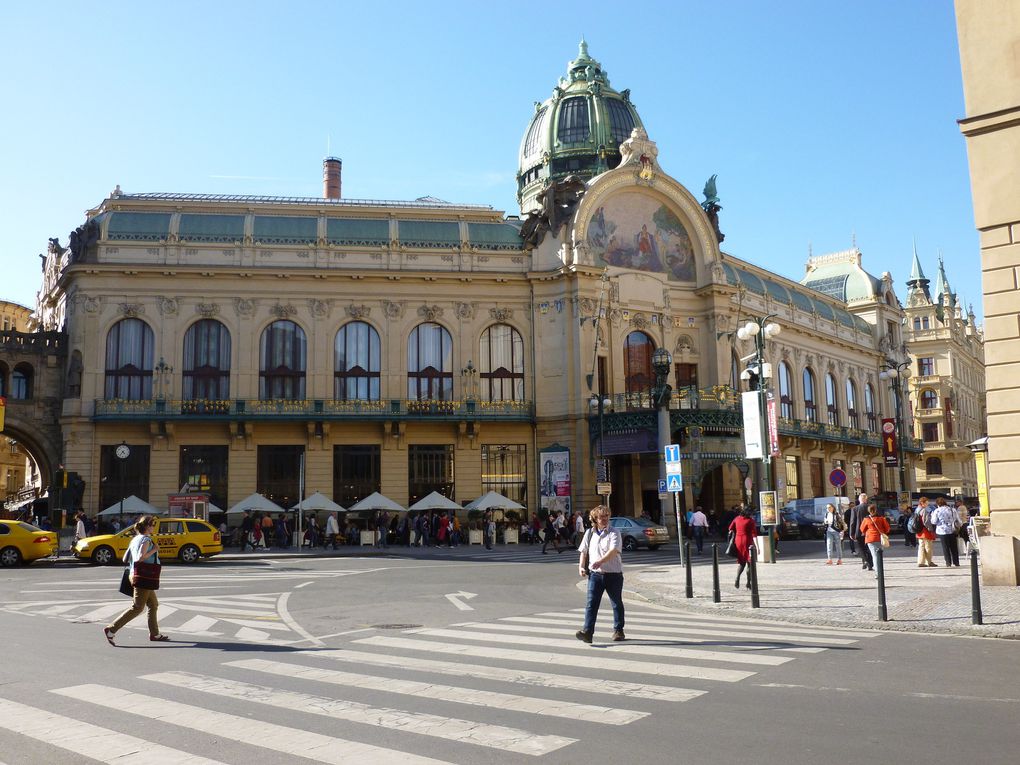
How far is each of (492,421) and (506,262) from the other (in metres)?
8.40

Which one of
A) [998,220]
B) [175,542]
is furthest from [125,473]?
Answer: [998,220]

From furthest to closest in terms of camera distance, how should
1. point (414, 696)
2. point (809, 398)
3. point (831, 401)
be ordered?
point (831, 401), point (809, 398), point (414, 696)

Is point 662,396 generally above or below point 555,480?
above

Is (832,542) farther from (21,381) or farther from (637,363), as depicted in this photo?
(21,381)

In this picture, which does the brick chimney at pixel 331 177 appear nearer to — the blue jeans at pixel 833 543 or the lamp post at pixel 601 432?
the lamp post at pixel 601 432

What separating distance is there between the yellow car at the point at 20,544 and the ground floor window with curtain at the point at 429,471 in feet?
61.4

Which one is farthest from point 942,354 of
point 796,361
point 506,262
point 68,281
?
point 68,281

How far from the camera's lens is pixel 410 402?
44781 millimetres

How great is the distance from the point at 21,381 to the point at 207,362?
965 centimetres

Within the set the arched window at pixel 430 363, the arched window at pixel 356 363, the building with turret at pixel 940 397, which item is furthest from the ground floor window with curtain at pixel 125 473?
the building with turret at pixel 940 397

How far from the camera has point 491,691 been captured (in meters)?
8.71

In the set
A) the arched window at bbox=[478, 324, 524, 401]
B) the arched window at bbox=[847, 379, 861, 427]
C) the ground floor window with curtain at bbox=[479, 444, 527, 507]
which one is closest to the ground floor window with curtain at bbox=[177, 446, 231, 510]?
the ground floor window with curtain at bbox=[479, 444, 527, 507]

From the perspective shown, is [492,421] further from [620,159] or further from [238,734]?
[238,734]

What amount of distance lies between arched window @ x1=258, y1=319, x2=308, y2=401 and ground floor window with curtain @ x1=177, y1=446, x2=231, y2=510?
3.49 metres
